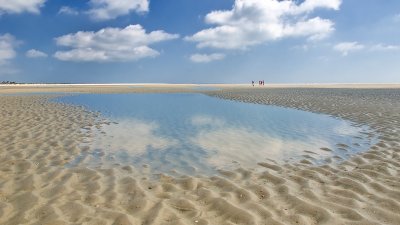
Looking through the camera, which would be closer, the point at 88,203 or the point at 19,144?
the point at 88,203

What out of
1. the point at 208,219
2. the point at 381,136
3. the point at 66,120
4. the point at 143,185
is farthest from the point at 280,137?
the point at 66,120

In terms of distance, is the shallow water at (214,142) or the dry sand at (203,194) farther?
the shallow water at (214,142)

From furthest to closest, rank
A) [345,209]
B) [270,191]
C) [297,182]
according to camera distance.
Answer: [297,182] → [270,191] → [345,209]

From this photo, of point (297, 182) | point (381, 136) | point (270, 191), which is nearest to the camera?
point (270, 191)

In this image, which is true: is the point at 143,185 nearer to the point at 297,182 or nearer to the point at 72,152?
the point at 297,182

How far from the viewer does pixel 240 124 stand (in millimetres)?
17656

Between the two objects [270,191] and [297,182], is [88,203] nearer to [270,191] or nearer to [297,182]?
[270,191]

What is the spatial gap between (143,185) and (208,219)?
234cm

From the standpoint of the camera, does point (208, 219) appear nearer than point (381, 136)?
Yes

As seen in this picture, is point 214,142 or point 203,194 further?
point 214,142

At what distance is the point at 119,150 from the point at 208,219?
621cm

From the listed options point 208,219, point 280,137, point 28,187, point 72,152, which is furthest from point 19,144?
point 280,137

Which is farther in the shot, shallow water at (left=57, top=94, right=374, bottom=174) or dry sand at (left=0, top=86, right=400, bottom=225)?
shallow water at (left=57, top=94, right=374, bottom=174)

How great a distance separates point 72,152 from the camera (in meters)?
10.9
